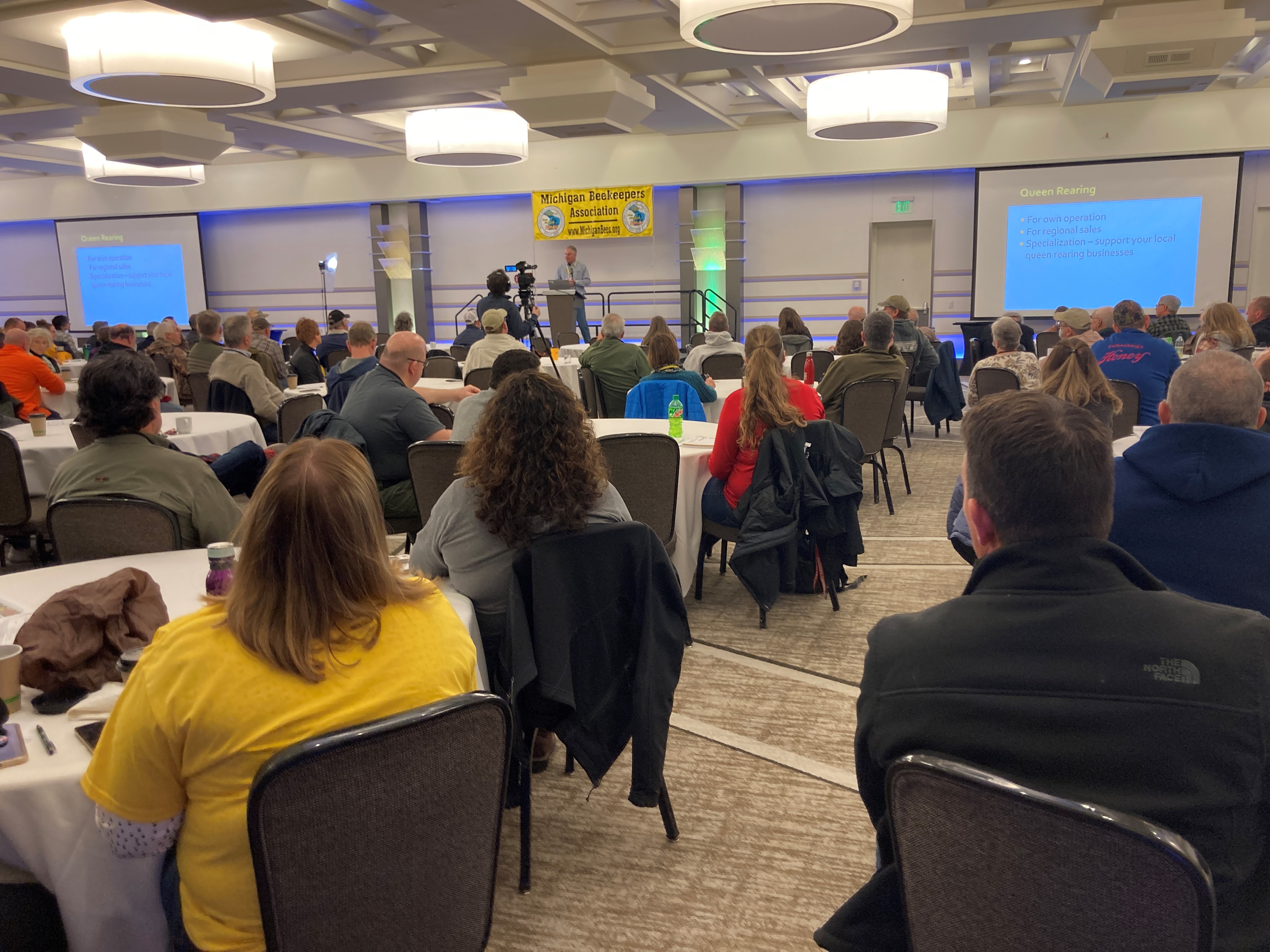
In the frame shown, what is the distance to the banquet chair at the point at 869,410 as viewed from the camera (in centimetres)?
577

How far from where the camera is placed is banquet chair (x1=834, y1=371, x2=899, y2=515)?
5766 mm

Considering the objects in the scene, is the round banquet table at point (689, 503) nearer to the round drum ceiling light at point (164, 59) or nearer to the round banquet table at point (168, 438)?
the round banquet table at point (168, 438)

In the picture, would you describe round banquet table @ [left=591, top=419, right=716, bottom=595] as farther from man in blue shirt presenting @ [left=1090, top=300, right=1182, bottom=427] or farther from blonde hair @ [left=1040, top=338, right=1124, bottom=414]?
man in blue shirt presenting @ [left=1090, top=300, right=1182, bottom=427]

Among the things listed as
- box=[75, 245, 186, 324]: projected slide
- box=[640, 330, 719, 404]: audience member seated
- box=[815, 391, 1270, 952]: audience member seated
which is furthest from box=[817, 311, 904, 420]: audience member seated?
box=[75, 245, 186, 324]: projected slide

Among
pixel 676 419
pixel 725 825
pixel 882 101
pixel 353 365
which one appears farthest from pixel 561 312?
pixel 725 825

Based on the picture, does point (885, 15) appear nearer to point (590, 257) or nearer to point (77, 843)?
point (77, 843)

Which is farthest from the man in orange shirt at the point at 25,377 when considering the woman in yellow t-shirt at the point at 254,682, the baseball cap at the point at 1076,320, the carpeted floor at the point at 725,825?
the baseball cap at the point at 1076,320

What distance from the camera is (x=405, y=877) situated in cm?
135

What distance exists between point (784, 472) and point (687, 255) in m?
10.9

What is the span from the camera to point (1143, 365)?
213 inches

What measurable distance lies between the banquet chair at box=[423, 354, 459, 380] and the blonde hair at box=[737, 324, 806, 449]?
4624mm

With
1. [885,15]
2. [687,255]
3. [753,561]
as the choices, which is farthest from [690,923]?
[687,255]

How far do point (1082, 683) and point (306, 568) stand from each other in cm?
106

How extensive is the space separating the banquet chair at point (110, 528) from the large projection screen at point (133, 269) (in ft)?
51.0
